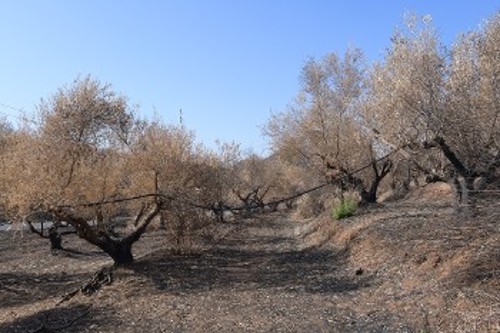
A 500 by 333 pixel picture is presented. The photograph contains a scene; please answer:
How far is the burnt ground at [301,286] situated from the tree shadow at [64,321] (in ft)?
0.12

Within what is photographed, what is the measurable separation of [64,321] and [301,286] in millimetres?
5565

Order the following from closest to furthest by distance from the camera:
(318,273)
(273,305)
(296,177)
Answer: (273,305) < (318,273) < (296,177)

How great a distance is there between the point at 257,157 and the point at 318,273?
145 ft

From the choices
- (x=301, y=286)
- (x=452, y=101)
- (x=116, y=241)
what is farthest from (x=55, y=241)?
(x=452, y=101)

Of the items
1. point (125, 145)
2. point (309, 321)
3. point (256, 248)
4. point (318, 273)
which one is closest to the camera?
point (309, 321)

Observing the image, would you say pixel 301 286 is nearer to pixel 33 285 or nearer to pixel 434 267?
pixel 434 267

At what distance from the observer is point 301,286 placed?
1510 centimetres

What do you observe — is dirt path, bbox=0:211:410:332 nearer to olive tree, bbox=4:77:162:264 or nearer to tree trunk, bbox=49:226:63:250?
olive tree, bbox=4:77:162:264

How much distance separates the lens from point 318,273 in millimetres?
17094

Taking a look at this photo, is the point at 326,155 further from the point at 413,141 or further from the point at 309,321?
the point at 309,321

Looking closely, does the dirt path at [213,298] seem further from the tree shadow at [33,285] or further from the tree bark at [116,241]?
the tree bark at [116,241]

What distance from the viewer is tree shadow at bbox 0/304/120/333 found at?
39.4ft

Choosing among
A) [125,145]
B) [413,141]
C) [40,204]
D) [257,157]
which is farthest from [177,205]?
[257,157]

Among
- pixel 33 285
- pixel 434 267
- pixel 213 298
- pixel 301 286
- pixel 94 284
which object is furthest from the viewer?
pixel 33 285
